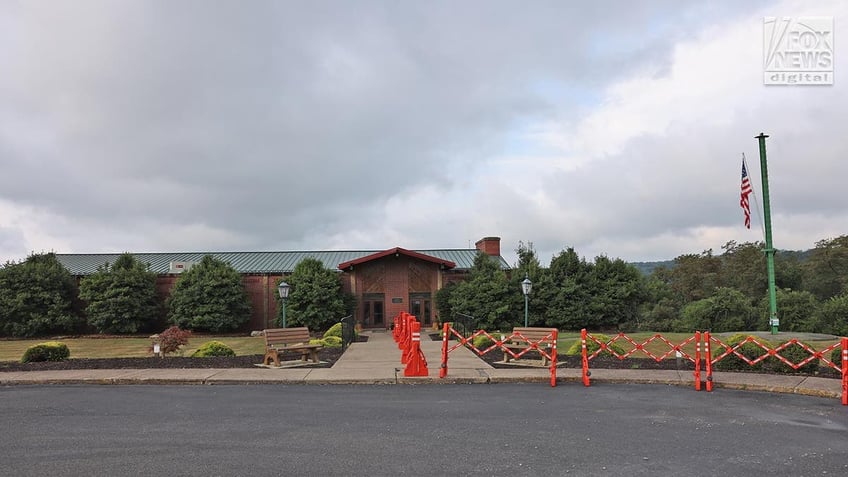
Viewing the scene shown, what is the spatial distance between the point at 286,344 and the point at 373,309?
22151 mm

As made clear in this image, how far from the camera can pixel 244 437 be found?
7309 millimetres

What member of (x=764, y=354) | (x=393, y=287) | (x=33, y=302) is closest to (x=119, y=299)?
(x=33, y=302)

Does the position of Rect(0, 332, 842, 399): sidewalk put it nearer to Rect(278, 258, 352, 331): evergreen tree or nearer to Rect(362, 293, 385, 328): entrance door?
Rect(278, 258, 352, 331): evergreen tree

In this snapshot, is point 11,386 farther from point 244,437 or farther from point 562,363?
point 562,363

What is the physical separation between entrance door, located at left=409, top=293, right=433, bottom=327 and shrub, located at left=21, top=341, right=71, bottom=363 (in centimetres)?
2403

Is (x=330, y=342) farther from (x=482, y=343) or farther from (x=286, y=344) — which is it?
(x=482, y=343)

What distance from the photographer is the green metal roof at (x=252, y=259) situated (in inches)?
1695

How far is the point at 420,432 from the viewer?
7570 mm

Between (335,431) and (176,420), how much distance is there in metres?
2.60

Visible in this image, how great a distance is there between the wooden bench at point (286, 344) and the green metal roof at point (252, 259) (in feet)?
84.0

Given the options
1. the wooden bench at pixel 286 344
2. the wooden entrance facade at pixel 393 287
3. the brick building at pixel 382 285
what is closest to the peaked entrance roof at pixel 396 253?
the brick building at pixel 382 285

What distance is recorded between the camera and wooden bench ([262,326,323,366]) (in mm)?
14500

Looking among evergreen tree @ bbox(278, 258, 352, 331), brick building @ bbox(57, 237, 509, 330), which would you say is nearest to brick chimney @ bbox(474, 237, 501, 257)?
brick building @ bbox(57, 237, 509, 330)

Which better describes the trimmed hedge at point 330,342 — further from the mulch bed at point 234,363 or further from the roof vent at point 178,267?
the roof vent at point 178,267
